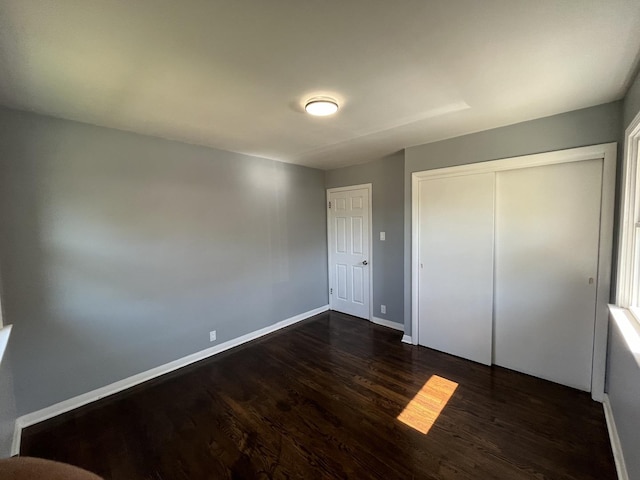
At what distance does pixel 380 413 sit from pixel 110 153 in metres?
3.12

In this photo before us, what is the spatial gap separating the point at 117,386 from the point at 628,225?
4.21m

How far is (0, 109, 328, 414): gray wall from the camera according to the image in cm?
198

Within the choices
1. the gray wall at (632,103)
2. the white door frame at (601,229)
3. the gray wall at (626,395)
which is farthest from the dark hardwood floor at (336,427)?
the gray wall at (632,103)

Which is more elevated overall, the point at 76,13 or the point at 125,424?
the point at 76,13

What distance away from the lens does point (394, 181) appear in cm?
354

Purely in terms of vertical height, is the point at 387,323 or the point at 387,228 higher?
the point at 387,228

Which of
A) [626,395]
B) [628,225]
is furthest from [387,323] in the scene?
[628,225]

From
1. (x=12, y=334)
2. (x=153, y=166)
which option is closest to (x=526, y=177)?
(x=153, y=166)

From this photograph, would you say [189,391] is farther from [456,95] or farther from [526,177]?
[526,177]

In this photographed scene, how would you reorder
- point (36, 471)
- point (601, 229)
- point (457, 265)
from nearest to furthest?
1. point (36, 471)
2. point (601, 229)
3. point (457, 265)

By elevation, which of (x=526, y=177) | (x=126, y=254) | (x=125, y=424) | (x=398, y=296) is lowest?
(x=125, y=424)

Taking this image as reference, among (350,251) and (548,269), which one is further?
(350,251)

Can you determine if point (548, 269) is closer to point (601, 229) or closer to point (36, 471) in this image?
point (601, 229)

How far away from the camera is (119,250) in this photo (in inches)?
94.0
